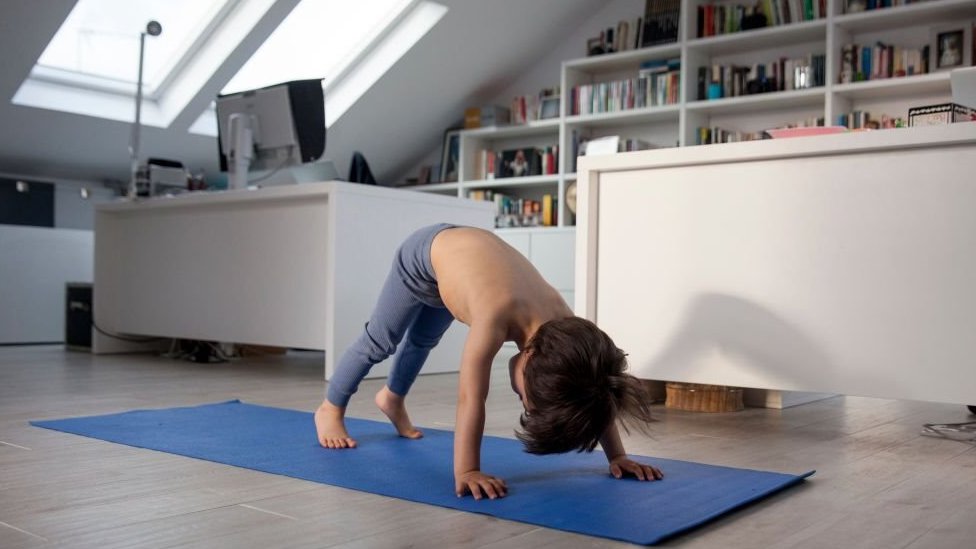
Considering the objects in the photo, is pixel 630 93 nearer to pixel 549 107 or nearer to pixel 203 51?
pixel 549 107

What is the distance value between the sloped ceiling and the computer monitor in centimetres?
108

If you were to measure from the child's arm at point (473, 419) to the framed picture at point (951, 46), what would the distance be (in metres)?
4.05

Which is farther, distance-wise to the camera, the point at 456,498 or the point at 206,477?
the point at 206,477

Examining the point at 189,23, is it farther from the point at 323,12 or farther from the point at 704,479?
the point at 704,479

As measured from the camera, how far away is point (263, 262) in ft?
12.4

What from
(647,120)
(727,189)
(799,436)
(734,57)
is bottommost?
(799,436)

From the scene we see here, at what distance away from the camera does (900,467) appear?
1859mm

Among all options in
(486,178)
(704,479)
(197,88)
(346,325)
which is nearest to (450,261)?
(704,479)

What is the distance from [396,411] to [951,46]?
395 cm

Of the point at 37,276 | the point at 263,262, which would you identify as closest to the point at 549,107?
the point at 263,262

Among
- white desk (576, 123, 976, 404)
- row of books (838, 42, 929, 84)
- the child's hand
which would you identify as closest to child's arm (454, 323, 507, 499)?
the child's hand

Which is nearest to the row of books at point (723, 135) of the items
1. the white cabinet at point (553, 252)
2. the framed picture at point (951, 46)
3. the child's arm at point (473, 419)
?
the framed picture at point (951, 46)

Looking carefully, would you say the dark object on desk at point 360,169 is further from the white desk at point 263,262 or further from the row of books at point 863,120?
the row of books at point 863,120

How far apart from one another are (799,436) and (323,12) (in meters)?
4.42
